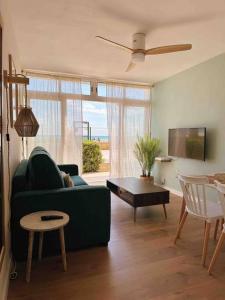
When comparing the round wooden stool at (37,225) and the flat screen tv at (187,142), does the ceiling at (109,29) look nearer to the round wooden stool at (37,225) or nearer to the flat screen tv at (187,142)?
the flat screen tv at (187,142)

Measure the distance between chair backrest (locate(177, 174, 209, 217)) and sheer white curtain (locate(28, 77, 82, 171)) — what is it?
3.04 meters

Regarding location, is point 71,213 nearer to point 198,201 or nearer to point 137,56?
point 198,201

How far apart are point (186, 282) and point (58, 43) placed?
3.30 metres

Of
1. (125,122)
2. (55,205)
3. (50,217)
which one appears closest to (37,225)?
(50,217)

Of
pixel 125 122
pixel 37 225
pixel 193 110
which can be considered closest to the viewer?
pixel 37 225

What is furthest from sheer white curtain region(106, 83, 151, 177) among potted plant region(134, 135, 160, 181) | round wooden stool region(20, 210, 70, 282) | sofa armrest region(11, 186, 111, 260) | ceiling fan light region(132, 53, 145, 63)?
round wooden stool region(20, 210, 70, 282)

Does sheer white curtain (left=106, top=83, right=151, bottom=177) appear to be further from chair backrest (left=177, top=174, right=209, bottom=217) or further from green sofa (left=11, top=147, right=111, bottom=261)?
chair backrest (left=177, top=174, right=209, bottom=217)

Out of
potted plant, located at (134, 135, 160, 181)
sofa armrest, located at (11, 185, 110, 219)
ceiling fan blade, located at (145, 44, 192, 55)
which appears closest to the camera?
sofa armrest, located at (11, 185, 110, 219)

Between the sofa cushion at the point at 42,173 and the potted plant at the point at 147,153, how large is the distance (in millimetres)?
3035

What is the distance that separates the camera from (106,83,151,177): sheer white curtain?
5215 mm

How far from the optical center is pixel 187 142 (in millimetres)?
4215

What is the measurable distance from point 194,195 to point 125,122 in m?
3.30

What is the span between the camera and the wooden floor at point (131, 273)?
68.2 inches

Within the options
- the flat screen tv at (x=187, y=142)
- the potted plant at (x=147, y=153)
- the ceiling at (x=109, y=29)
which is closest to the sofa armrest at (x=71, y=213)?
the ceiling at (x=109, y=29)
